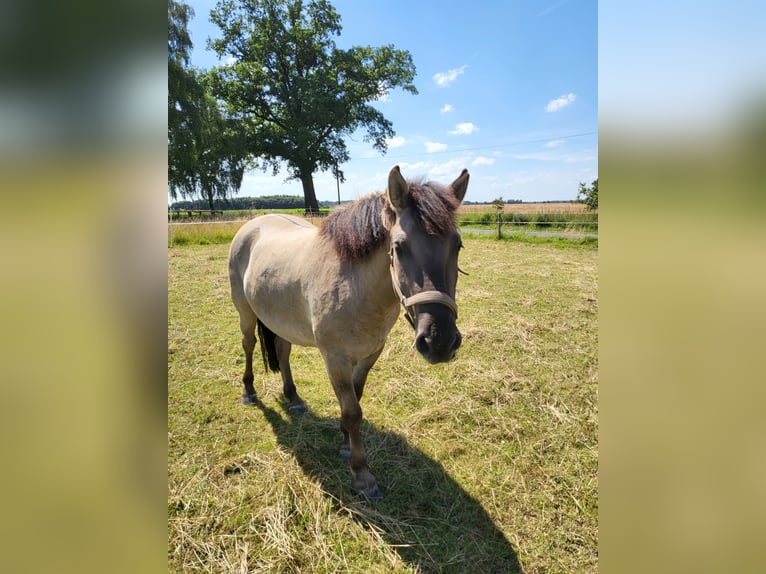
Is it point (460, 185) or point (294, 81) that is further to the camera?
point (294, 81)

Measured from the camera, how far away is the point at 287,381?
3.70 meters

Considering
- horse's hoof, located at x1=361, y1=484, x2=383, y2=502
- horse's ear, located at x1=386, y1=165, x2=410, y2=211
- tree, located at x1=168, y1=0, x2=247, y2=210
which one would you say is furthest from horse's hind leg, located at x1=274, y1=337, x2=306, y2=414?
tree, located at x1=168, y1=0, x2=247, y2=210

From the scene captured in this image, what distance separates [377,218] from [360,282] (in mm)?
478

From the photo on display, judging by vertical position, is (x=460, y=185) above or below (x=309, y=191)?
→ below

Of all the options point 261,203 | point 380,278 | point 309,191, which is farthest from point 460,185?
point 261,203

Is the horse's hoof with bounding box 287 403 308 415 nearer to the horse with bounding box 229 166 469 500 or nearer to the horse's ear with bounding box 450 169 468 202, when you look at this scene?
the horse with bounding box 229 166 469 500

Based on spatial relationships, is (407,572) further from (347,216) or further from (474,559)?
(347,216)

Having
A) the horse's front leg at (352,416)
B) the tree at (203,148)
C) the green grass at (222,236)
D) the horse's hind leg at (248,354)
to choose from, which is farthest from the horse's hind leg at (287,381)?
the green grass at (222,236)

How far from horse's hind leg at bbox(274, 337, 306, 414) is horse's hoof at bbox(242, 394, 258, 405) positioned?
33 centimetres

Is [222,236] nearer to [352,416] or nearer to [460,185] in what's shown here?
[352,416]

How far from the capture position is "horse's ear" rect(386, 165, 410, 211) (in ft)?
6.57

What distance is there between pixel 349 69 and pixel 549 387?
3026 centimetres
